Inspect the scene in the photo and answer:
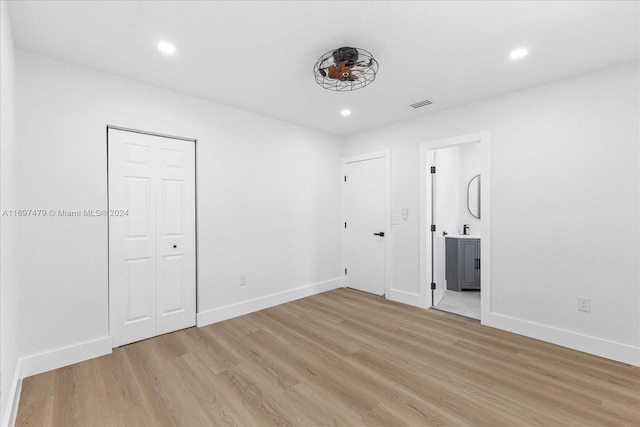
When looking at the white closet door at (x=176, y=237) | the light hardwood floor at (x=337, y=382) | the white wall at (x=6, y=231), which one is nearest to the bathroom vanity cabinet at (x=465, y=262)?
the light hardwood floor at (x=337, y=382)

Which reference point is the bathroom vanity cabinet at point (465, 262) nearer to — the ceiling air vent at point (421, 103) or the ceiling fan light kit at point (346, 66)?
the ceiling air vent at point (421, 103)

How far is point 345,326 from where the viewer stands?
3.24m

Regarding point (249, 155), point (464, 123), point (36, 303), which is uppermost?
point (464, 123)

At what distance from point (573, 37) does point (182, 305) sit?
432 centimetres

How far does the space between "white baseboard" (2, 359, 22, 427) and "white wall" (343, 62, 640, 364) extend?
412 centimetres

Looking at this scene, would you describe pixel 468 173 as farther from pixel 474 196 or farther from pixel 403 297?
pixel 403 297

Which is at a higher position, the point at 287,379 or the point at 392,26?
the point at 392,26

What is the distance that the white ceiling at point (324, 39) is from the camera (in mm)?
1834

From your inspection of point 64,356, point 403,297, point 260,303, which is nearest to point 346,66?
point 260,303

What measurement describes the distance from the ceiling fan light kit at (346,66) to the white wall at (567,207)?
1596 mm

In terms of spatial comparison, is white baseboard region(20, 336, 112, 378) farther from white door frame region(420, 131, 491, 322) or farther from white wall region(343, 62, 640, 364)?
white wall region(343, 62, 640, 364)

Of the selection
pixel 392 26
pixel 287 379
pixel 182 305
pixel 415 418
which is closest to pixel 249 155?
pixel 182 305

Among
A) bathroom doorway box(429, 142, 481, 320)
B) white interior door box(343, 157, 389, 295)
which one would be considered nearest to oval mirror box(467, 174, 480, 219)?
bathroom doorway box(429, 142, 481, 320)

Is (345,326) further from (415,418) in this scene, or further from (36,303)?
(36,303)
